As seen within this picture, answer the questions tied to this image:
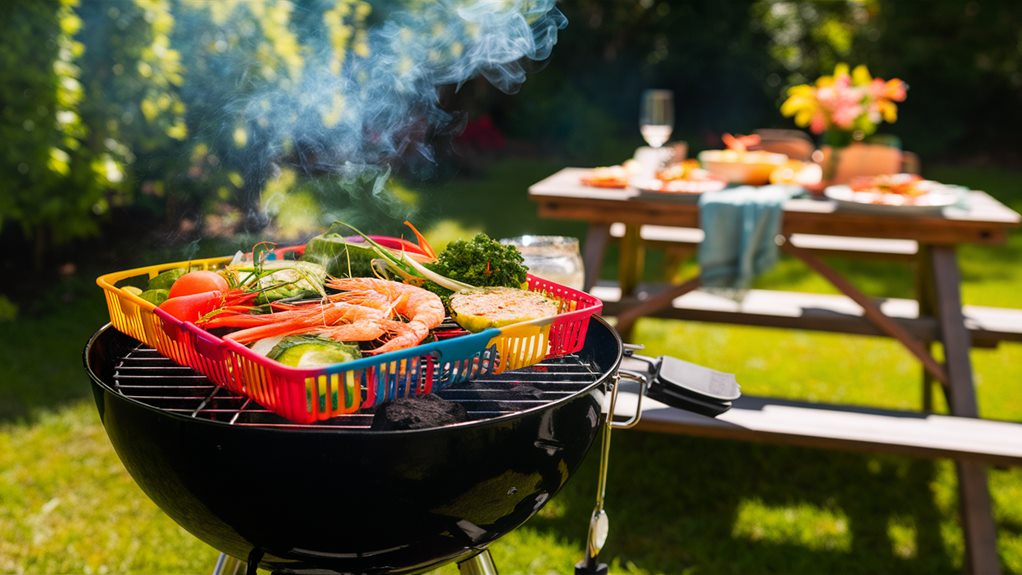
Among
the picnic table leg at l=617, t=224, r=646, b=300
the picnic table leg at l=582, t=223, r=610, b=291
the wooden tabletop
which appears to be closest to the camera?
the wooden tabletop

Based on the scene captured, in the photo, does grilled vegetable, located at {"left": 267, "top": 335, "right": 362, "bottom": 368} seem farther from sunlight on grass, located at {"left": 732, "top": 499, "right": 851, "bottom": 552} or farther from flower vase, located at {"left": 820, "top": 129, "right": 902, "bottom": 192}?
flower vase, located at {"left": 820, "top": 129, "right": 902, "bottom": 192}

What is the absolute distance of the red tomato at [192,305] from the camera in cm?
150

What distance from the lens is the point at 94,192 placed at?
14.8 feet

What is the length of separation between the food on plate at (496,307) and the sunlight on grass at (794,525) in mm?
1760

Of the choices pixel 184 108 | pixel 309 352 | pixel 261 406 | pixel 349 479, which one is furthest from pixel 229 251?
pixel 349 479

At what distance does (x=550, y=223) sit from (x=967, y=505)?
5.46 metres

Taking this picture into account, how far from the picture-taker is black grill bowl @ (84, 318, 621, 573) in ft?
4.09

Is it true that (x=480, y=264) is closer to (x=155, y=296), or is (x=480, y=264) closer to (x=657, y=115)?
(x=155, y=296)

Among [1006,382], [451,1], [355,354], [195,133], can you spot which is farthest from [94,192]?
[1006,382]

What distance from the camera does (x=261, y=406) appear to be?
1567mm

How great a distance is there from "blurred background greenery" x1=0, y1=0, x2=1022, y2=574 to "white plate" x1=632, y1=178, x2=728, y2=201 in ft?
2.64

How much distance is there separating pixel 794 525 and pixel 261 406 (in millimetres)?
2219

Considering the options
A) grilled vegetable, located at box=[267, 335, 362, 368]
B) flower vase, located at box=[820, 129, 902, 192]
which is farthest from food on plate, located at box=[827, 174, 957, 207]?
grilled vegetable, located at box=[267, 335, 362, 368]

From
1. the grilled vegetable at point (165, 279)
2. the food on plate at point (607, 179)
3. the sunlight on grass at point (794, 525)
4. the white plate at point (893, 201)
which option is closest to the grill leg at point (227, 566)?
the grilled vegetable at point (165, 279)
